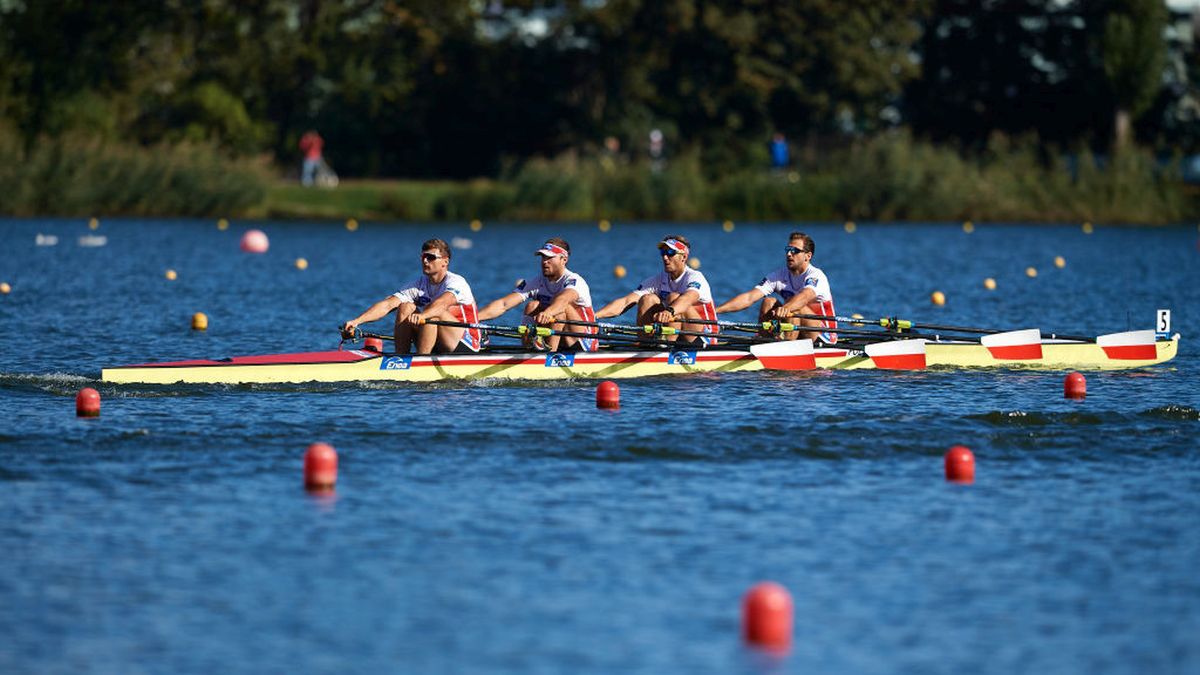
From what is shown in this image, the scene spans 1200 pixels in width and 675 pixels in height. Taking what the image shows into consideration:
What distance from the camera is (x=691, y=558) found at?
466 inches

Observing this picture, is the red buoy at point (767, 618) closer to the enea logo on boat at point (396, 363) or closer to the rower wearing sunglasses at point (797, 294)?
the enea logo on boat at point (396, 363)

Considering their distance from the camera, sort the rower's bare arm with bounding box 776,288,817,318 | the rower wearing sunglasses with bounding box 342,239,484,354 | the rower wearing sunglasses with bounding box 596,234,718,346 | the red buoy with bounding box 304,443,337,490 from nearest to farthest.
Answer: the red buoy with bounding box 304,443,337,490
the rower wearing sunglasses with bounding box 342,239,484,354
the rower wearing sunglasses with bounding box 596,234,718,346
the rower's bare arm with bounding box 776,288,817,318

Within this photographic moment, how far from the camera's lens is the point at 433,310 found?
19.3 metres

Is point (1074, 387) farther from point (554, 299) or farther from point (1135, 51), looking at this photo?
point (1135, 51)

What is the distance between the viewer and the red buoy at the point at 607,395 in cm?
1798

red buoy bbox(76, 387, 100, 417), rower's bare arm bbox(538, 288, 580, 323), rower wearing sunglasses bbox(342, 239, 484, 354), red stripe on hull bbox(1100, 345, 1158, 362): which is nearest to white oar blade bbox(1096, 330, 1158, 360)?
red stripe on hull bbox(1100, 345, 1158, 362)

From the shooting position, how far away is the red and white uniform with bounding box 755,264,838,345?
21406 mm

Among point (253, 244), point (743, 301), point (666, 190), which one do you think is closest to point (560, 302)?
point (743, 301)

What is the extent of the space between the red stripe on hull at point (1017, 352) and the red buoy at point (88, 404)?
10.0m

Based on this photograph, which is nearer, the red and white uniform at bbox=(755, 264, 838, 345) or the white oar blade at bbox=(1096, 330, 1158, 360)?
the red and white uniform at bbox=(755, 264, 838, 345)

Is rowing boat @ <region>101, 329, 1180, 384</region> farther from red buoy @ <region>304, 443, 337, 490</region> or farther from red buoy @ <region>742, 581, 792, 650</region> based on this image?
red buoy @ <region>742, 581, 792, 650</region>

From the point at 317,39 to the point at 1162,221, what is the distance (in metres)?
29.2

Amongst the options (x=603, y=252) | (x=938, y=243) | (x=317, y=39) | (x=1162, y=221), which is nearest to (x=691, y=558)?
(x=603, y=252)

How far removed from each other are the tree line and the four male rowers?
42778 mm
